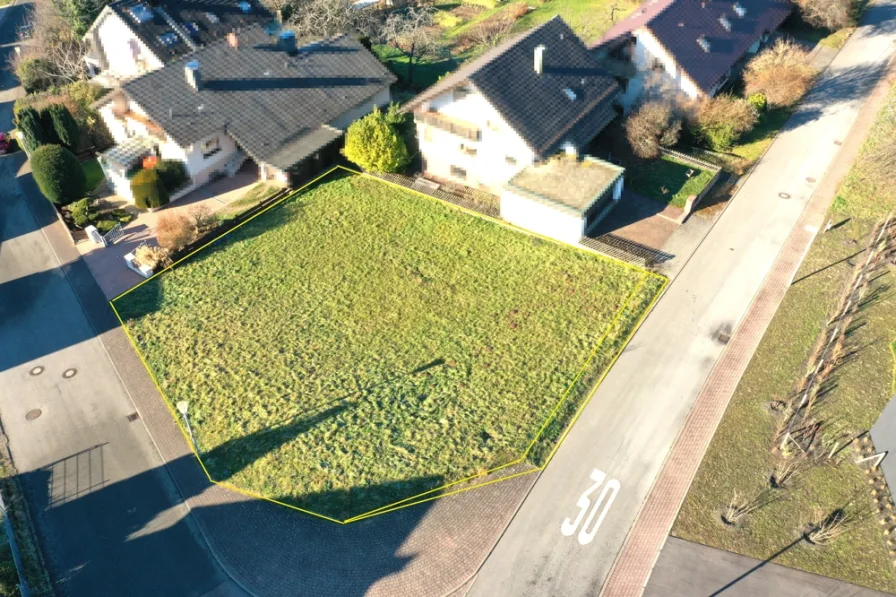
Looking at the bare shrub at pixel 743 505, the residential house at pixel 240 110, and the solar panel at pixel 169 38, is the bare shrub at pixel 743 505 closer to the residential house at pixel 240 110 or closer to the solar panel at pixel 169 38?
the residential house at pixel 240 110

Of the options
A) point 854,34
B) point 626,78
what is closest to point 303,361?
point 626,78

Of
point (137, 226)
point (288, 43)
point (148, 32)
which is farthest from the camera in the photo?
point (148, 32)

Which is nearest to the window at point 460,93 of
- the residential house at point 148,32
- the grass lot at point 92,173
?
the grass lot at point 92,173

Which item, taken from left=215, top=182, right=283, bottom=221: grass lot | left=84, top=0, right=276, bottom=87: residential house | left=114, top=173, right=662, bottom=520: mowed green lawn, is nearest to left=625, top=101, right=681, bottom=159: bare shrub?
left=114, top=173, right=662, bottom=520: mowed green lawn

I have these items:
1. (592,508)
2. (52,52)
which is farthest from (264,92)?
(592,508)

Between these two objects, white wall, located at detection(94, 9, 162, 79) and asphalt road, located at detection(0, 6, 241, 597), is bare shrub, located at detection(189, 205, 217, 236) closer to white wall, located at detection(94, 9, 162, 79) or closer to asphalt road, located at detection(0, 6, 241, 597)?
asphalt road, located at detection(0, 6, 241, 597)

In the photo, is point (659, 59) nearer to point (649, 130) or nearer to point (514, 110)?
point (649, 130)

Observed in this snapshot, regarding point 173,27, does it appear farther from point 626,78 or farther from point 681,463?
point 681,463
